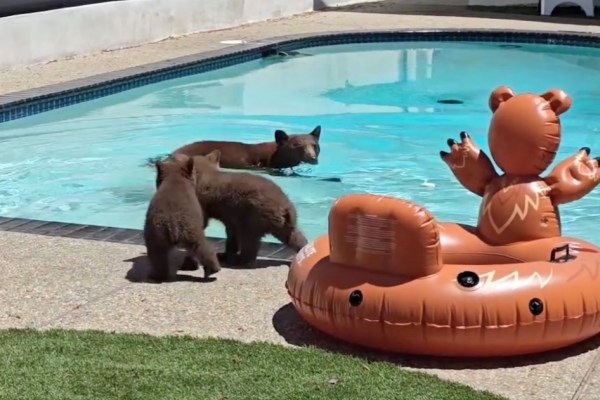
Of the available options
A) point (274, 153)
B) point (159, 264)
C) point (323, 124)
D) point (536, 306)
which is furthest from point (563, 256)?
point (323, 124)

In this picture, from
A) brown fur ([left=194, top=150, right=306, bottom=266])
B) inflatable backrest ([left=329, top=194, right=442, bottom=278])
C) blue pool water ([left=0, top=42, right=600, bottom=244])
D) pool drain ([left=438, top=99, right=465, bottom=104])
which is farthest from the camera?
pool drain ([left=438, top=99, right=465, bottom=104])

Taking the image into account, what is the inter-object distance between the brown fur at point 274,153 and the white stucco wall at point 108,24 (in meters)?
6.32

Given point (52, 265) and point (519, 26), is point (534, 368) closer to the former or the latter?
point (52, 265)

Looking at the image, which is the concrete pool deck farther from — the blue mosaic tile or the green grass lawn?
the blue mosaic tile

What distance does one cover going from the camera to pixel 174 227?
5.78 meters

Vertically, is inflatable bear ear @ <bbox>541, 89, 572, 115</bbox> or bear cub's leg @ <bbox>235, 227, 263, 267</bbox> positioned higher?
inflatable bear ear @ <bbox>541, 89, 572, 115</bbox>

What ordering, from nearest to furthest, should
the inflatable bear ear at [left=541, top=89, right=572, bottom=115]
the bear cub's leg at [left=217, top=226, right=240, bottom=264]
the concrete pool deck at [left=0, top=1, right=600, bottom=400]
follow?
the concrete pool deck at [left=0, top=1, right=600, bottom=400], the inflatable bear ear at [left=541, top=89, right=572, bottom=115], the bear cub's leg at [left=217, top=226, right=240, bottom=264]

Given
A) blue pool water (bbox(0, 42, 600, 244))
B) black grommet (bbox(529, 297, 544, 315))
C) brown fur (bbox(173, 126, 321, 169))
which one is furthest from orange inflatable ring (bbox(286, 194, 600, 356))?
brown fur (bbox(173, 126, 321, 169))

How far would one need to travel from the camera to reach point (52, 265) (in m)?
6.25

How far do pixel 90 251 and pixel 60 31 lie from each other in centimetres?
995

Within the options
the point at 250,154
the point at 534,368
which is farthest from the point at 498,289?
the point at 250,154

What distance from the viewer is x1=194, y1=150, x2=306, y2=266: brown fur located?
20.3 ft

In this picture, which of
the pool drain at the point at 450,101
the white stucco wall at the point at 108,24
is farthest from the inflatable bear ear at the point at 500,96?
the white stucco wall at the point at 108,24

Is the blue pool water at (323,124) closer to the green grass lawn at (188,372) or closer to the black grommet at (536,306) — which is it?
the green grass lawn at (188,372)
